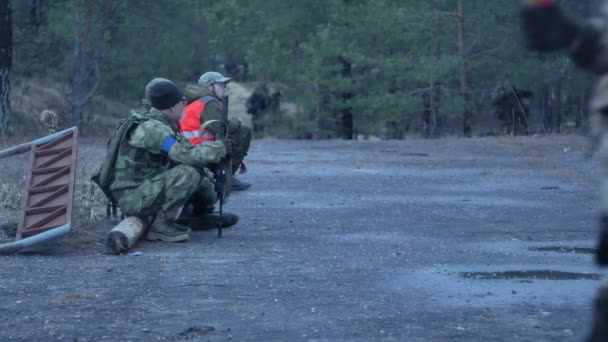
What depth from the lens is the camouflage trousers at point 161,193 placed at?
9.62 m

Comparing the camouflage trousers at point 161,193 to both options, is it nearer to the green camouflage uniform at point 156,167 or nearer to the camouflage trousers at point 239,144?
the green camouflage uniform at point 156,167

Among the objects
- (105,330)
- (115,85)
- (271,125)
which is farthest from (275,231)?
(271,125)

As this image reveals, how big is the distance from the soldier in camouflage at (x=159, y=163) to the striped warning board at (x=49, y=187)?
48cm

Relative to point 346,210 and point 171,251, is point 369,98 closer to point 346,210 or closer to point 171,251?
point 346,210

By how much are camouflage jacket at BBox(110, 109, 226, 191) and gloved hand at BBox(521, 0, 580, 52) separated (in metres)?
6.06

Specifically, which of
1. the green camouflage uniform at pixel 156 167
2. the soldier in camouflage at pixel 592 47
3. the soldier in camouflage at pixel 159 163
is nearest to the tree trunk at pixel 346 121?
the soldier in camouflage at pixel 159 163

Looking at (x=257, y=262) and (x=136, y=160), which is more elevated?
(x=136, y=160)

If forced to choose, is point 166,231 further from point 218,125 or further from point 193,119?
point 193,119

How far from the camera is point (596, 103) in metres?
3.80

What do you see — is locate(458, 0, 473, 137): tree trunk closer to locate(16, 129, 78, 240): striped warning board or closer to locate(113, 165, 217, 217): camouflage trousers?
locate(16, 129, 78, 240): striped warning board

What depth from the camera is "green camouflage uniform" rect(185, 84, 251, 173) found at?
11352mm

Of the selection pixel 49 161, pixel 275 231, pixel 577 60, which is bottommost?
pixel 275 231

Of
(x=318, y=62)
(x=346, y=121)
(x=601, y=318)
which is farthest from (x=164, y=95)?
(x=346, y=121)

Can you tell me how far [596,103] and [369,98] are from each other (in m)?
29.0
